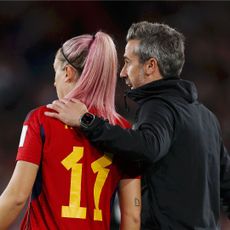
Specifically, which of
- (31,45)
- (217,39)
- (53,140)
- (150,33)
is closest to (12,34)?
(31,45)

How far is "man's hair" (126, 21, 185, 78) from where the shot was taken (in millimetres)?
3010

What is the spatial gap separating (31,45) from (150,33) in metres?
4.56

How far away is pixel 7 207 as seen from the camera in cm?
247

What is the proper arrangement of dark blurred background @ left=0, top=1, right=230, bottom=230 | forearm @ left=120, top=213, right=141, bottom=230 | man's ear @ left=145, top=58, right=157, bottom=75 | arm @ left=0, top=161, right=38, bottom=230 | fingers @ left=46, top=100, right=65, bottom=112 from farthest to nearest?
dark blurred background @ left=0, top=1, right=230, bottom=230 < man's ear @ left=145, top=58, right=157, bottom=75 < forearm @ left=120, top=213, right=141, bottom=230 < fingers @ left=46, top=100, right=65, bottom=112 < arm @ left=0, top=161, right=38, bottom=230

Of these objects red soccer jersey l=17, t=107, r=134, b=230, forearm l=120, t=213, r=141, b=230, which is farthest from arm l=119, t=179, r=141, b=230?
red soccer jersey l=17, t=107, r=134, b=230

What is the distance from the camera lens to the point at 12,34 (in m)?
7.39

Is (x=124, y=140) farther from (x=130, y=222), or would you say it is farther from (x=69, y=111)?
(x=130, y=222)

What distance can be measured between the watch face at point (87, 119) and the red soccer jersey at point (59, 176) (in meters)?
0.07

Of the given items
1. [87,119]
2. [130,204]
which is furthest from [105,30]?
[87,119]

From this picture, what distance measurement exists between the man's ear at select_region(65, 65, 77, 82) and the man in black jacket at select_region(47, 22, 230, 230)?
111mm

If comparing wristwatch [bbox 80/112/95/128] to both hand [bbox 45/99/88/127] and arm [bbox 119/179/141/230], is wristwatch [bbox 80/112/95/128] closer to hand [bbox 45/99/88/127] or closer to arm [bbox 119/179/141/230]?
hand [bbox 45/99/88/127]

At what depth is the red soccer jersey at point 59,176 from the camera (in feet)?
8.27

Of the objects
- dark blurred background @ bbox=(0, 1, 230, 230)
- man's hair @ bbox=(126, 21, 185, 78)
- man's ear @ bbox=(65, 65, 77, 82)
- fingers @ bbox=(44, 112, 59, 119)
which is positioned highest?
dark blurred background @ bbox=(0, 1, 230, 230)

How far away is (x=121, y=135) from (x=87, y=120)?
156 mm
